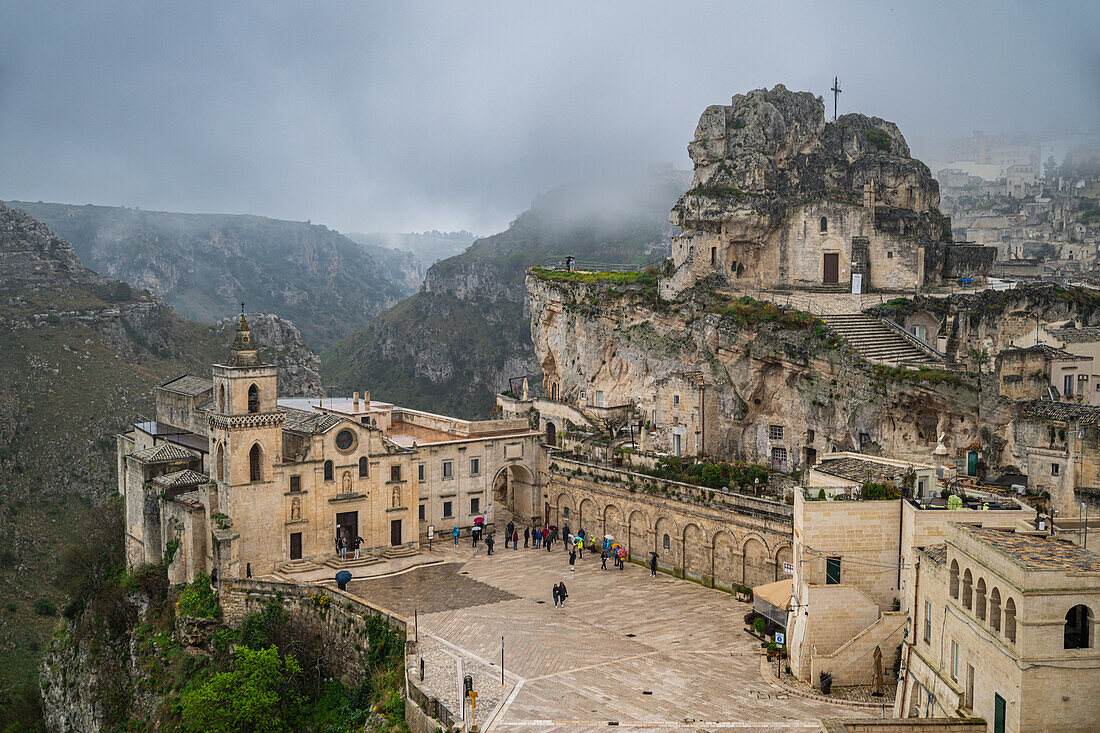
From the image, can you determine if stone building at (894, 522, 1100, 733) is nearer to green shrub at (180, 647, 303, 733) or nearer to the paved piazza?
the paved piazza

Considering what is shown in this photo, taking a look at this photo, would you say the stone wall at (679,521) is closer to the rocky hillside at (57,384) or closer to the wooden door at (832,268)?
the wooden door at (832,268)

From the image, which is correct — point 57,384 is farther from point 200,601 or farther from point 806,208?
point 806,208

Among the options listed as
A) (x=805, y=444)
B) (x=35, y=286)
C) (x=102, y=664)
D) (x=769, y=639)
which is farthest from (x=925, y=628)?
(x=35, y=286)

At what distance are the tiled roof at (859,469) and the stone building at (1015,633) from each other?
6.38 meters

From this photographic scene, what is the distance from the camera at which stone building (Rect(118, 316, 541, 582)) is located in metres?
43.8

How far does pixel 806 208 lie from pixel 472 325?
96.6 m

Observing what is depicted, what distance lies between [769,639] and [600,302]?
32.0 m

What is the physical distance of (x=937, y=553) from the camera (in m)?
27.1

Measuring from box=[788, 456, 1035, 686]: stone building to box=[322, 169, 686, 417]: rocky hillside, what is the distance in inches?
3971

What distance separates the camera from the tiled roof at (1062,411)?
33594 mm

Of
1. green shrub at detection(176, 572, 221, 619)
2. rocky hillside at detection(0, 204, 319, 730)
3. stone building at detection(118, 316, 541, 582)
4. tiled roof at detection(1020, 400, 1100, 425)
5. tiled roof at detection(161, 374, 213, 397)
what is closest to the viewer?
tiled roof at detection(1020, 400, 1100, 425)

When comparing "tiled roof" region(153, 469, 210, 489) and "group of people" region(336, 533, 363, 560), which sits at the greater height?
"tiled roof" region(153, 469, 210, 489)

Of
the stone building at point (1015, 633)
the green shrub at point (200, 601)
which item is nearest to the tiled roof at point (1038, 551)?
the stone building at point (1015, 633)

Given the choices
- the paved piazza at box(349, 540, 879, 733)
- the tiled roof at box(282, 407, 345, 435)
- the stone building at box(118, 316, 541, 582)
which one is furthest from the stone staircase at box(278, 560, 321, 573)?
the tiled roof at box(282, 407, 345, 435)
